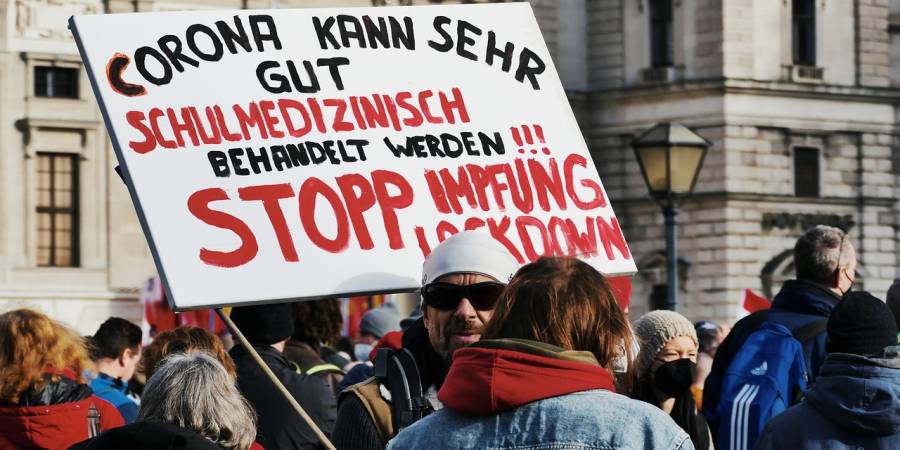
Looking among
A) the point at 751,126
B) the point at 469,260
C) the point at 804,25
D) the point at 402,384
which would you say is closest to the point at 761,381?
the point at 469,260

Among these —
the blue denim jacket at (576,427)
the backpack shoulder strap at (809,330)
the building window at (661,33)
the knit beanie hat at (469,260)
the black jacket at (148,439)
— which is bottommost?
the black jacket at (148,439)

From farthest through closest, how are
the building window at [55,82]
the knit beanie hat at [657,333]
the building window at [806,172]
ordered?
the building window at [806,172] < the building window at [55,82] < the knit beanie hat at [657,333]

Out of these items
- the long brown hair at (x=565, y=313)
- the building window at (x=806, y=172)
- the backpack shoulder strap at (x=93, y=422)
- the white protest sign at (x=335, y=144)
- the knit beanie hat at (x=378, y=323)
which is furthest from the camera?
the building window at (x=806, y=172)

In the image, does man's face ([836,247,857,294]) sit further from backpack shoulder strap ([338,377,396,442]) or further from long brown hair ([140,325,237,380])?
backpack shoulder strap ([338,377,396,442])

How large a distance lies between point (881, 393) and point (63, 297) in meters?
31.9

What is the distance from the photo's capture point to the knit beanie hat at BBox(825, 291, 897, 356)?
5.49m

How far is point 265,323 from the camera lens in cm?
641

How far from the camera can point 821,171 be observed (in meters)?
43.8

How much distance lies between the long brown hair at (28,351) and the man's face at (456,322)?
1672 mm

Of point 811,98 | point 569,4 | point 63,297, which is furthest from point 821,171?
point 63,297

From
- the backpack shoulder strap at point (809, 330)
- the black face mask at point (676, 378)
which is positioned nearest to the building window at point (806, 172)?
the backpack shoulder strap at point (809, 330)

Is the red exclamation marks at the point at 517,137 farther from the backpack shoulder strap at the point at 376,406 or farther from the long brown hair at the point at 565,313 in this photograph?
→ the long brown hair at the point at 565,313

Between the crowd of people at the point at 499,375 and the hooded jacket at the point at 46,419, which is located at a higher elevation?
the crowd of people at the point at 499,375

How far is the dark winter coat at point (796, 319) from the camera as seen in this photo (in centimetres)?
664
